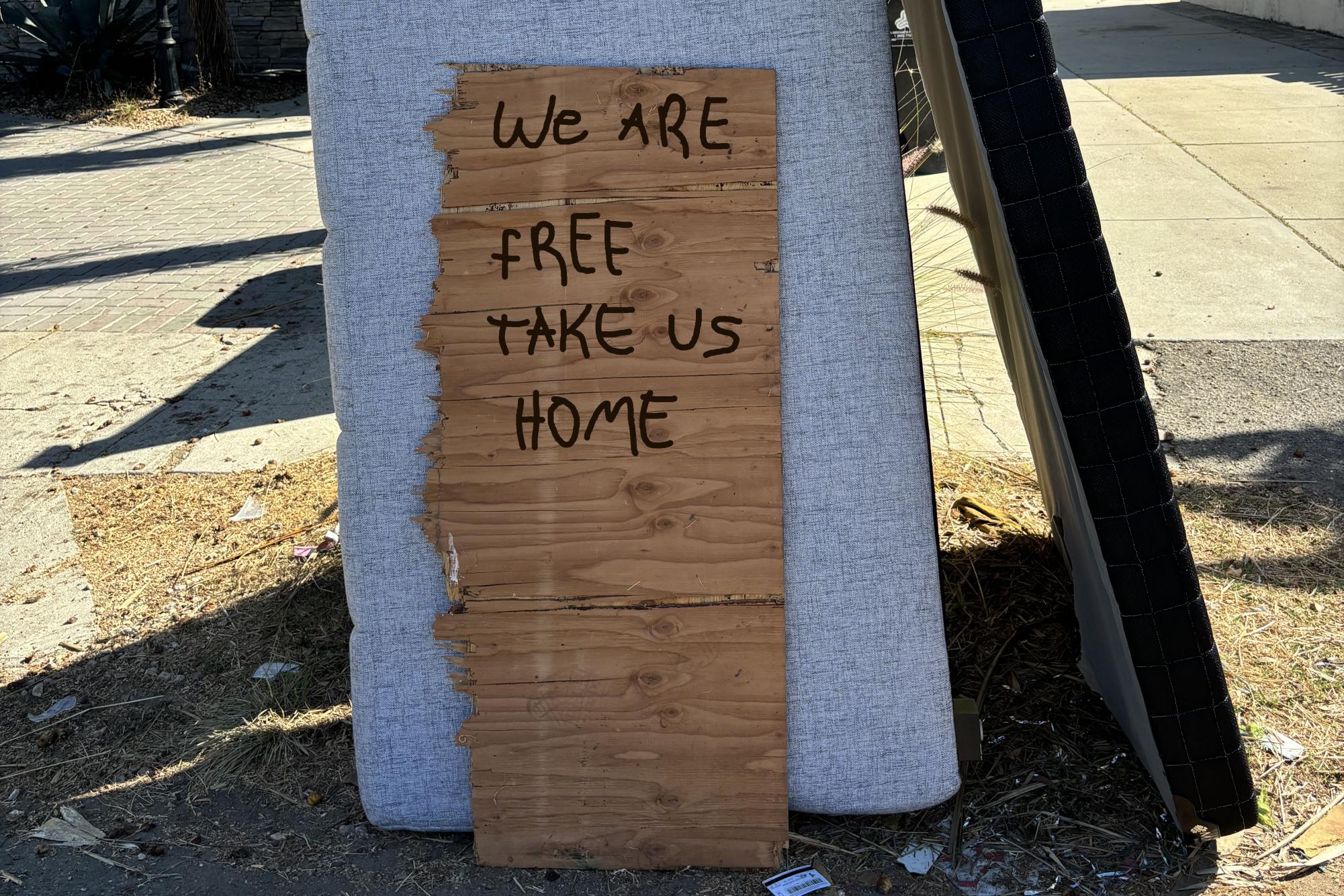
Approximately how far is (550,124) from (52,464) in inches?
133

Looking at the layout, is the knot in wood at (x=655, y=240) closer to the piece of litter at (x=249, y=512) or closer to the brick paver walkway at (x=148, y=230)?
the piece of litter at (x=249, y=512)

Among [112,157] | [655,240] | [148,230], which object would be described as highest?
[655,240]

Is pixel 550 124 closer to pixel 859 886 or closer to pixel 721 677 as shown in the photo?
pixel 721 677

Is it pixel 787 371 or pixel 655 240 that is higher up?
pixel 655 240

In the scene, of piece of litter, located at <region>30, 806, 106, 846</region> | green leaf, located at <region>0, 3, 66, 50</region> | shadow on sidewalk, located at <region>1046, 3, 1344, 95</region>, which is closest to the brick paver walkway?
green leaf, located at <region>0, 3, 66, 50</region>

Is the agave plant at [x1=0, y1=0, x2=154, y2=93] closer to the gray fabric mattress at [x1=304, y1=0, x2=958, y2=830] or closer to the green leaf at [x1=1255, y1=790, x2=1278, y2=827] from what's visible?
the gray fabric mattress at [x1=304, y1=0, x2=958, y2=830]

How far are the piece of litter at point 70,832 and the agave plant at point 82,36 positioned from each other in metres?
11.9

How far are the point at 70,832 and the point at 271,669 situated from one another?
69 centimetres

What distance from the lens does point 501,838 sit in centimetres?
240

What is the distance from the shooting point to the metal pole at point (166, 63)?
39.4 ft

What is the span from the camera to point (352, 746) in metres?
2.89

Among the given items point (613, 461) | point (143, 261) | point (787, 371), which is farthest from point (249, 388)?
point (787, 371)

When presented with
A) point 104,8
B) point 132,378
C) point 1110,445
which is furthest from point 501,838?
point 104,8

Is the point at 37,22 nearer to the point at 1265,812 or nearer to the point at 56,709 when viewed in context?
the point at 56,709
